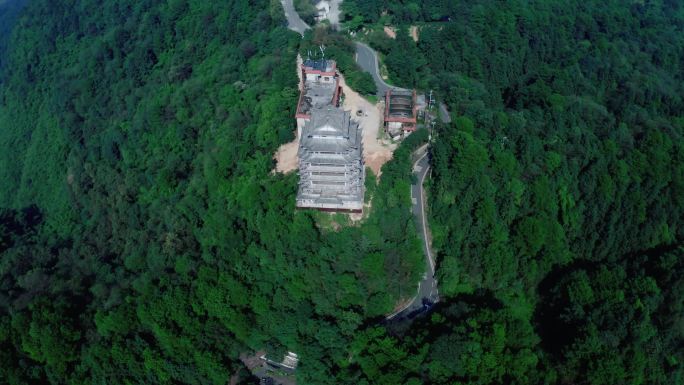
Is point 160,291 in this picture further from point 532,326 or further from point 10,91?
point 10,91

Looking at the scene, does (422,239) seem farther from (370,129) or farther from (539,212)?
(370,129)

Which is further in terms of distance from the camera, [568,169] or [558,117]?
[558,117]

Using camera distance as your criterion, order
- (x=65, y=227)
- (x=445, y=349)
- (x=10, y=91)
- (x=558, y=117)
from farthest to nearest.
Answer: (x=10, y=91), (x=65, y=227), (x=558, y=117), (x=445, y=349)

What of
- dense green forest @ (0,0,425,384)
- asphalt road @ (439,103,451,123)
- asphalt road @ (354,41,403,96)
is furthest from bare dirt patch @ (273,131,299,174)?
asphalt road @ (439,103,451,123)

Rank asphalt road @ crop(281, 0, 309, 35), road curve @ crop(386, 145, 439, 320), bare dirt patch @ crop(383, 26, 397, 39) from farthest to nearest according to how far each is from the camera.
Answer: asphalt road @ crop(281, 0, 309, 35) → bare dirt patch @ crop(383, 26, 397, 39) → road curve @ crop(386, 145, 439, 320)

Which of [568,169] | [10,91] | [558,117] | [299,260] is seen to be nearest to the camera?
[299,260]

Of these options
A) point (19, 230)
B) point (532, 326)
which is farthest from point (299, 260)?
point (19, 230)

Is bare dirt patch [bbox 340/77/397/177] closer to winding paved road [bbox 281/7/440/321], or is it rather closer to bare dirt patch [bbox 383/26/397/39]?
winding paved road [bbox 281/7/440/321]
